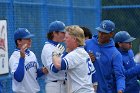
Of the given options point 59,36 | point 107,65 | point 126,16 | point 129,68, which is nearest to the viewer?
point 107,65

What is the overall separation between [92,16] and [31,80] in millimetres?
5618

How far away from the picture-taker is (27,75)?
7.59 m

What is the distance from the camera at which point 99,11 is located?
1294 cm

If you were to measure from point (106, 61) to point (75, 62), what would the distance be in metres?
1.05

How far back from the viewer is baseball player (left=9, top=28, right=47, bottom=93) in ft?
24.1

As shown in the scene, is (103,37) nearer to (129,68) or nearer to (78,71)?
(129,68)

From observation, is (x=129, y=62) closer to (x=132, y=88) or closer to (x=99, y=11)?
(x=132, y=88)

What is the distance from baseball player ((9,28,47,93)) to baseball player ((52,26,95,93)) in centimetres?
71

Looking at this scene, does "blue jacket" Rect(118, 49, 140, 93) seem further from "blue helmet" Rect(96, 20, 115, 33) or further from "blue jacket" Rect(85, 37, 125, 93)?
"blue helmet" Rect(96, 20, 115, 33)

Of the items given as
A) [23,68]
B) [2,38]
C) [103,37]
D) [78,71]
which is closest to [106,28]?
[103,37]

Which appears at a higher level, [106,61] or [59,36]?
[59,36]

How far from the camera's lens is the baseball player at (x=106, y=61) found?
7.68m

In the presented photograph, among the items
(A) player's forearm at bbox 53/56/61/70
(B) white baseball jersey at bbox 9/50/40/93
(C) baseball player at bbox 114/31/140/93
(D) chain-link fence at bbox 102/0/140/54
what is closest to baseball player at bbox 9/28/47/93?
(B) white baseball jersey at bbox 9/50/40/93

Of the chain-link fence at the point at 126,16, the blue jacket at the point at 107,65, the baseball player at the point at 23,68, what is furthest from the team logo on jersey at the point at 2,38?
the chain-link fence at the point at 126,16
